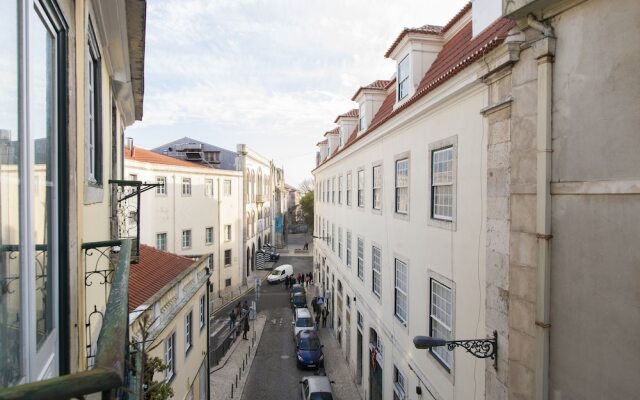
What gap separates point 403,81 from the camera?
35.7ft

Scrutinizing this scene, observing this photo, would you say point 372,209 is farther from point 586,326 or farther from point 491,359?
point 586,326

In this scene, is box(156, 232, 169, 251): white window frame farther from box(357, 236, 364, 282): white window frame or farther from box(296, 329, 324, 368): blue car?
box(357, 236, 364, 282): white window frame

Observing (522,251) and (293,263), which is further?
(293,263)

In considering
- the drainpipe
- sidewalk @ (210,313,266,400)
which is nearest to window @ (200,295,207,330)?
sidewalk @ (210,313,266,400)

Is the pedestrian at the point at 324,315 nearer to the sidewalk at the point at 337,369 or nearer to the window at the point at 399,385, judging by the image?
the sidewalk at the point at 337,369

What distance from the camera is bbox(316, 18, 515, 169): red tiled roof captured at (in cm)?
627

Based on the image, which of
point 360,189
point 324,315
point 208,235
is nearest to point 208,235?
point 208,235

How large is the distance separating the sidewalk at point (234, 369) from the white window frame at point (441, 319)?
363 inches

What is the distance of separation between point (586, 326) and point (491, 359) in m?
A: 1.87

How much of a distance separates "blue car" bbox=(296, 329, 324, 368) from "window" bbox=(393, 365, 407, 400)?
654 cm

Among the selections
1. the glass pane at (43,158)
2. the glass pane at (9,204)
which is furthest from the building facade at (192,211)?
the glass pane at (9,204)

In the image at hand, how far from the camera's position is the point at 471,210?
272 inches

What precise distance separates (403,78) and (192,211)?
20894 millimetres

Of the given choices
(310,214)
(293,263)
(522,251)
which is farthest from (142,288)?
(310,214)
